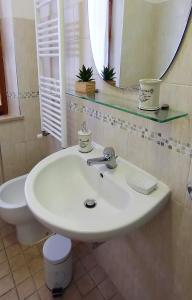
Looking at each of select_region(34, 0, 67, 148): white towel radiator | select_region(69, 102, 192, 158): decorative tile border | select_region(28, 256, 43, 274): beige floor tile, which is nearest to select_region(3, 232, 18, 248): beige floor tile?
select_region(28, 256, 43, 274): beige floor tile

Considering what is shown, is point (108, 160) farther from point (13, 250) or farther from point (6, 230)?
point (6, 230)

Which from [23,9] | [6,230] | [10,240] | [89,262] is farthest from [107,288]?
[23,9]

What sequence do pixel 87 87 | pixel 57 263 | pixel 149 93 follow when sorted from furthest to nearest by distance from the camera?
pixel 57 263 → pixel 87 87 → pixel 149 93

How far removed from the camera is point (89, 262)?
159 centimetres

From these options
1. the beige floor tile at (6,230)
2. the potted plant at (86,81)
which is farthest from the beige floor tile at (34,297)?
the potted plant at (86,81)

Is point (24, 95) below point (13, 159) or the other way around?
the other way around

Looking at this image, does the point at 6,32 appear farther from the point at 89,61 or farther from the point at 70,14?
the point at 89,61

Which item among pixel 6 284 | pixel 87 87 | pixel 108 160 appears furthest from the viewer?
pixel 6 284

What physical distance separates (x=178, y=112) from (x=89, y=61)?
2.08 ft

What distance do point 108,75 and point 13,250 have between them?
4.59 ft

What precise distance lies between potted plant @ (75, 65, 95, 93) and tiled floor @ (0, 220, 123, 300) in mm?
1132

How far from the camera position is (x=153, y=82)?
814 mm

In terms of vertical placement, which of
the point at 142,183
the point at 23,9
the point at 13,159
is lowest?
the point at 13,159

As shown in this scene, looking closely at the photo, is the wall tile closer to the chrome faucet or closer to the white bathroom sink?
the white bathroom sink
